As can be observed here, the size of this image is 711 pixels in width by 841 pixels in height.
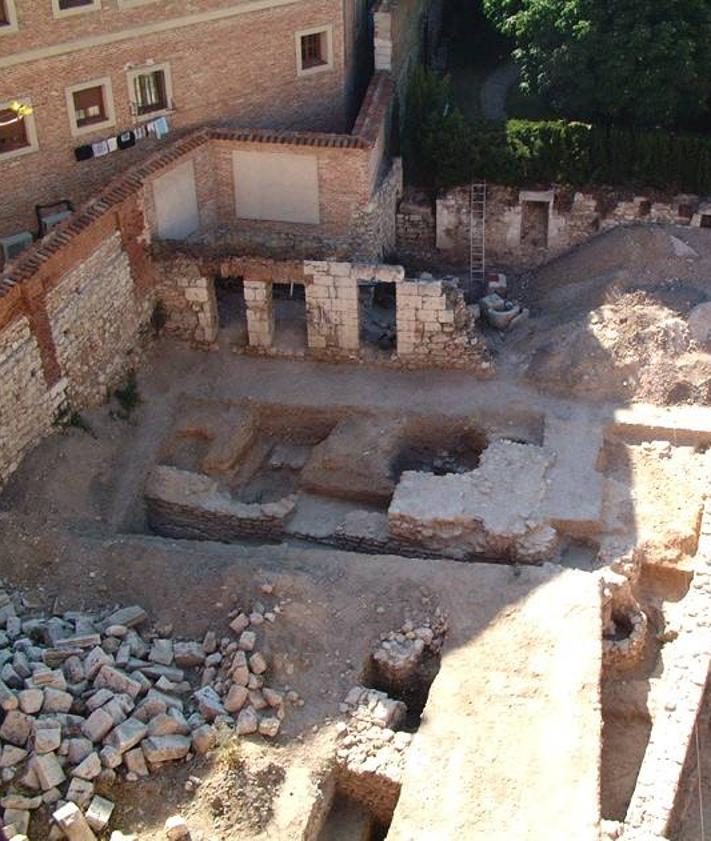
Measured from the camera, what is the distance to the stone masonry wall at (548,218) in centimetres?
2859

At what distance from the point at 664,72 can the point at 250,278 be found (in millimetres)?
10712

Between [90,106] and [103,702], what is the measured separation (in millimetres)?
13570

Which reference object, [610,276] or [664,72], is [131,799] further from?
[664,72]

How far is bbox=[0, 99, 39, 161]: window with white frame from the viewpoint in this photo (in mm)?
23969

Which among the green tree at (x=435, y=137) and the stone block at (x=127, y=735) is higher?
the green tree at (x=435, y=137)

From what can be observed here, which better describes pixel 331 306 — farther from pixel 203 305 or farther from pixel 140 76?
pixel 140 76

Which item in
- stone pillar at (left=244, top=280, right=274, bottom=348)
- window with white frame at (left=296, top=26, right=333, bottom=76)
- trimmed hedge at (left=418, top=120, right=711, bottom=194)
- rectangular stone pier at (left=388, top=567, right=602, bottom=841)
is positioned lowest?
rectangular stone pier at (left=388, top=567, right=602, bottom=841)

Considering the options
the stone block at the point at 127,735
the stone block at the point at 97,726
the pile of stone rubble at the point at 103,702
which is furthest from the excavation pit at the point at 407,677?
the stone block at the point at 97,726

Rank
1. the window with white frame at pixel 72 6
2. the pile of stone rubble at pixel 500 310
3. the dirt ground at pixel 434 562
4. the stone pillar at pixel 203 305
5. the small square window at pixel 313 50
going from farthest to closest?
the small square window at pixel 313 50 < the pile of stone rubble at pixel 500 310 < the stone pillar at pixel 203 305 < the window with white frame at pixel 72 6 < the dirt ground at pixel 434 562

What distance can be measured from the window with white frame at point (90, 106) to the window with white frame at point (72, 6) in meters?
1.44

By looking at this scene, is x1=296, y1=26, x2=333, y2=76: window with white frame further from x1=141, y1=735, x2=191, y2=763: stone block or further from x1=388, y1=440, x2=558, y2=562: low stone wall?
x1=141, y1=735, x2=191, y2=763: stone block

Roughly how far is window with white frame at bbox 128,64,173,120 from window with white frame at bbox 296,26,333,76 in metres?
3.29

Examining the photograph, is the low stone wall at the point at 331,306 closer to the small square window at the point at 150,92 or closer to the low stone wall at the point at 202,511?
the small square window at the point at 150,92

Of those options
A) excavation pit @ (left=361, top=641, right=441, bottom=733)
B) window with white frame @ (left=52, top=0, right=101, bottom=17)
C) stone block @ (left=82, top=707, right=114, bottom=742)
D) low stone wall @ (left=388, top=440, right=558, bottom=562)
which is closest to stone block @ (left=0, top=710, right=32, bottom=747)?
stone block @ (left=82, top=707, right=114, bottom=742)
